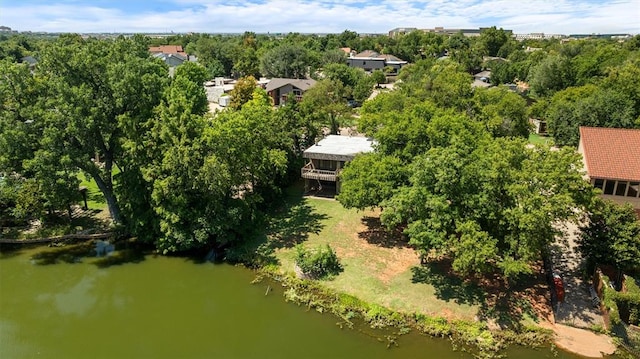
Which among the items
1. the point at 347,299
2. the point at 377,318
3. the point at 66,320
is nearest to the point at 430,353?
the point at 377,318

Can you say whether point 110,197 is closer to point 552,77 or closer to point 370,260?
point 370,260

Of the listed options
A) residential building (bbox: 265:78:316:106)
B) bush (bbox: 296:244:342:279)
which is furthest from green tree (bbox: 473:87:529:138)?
residential building (bbox: 265:78:316:106)

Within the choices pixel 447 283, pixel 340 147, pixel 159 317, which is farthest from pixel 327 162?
pixel 159 317

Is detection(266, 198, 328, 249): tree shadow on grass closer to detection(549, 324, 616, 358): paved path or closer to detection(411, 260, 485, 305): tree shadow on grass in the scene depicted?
detection(411, 260, 485, 305): tree shadow on grass

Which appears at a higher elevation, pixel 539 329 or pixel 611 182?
pixel 611 182

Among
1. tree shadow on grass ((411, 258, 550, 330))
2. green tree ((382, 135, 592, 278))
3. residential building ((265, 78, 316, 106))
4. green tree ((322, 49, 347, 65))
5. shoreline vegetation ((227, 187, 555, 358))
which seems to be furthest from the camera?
green tree ((322, 49, 347, 65))

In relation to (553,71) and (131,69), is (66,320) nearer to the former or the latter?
(131,69)
